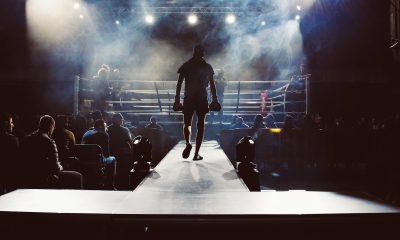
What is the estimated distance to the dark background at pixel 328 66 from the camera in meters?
13.0

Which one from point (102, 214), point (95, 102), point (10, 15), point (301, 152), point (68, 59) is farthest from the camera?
point (68, 59)

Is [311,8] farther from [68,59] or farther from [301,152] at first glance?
[68,59]

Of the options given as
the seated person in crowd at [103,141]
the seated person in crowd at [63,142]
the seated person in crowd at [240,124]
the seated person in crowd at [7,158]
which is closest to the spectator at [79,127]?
the seated person in crowd at [103,141]

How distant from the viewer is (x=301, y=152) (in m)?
7.09

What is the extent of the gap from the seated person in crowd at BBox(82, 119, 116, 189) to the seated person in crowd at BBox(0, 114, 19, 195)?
136cm

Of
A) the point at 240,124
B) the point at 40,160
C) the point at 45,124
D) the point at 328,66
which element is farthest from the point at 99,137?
the point at 328,66

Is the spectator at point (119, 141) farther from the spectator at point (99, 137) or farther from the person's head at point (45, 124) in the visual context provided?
the person's head at point (45, 124)

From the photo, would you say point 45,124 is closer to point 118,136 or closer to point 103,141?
point 103,141

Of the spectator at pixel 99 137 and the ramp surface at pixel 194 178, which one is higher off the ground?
the spectator at pixel 99 137

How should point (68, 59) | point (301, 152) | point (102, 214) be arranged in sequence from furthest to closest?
point (68, 59)
point (301, 152)
point (102, 214)

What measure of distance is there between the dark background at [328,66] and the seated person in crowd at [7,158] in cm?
1008

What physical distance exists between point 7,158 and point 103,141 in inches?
64.4
